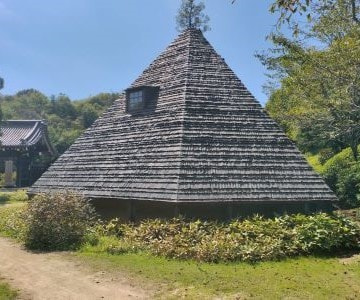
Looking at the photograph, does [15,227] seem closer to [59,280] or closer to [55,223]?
[55,223]

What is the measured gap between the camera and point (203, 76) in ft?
54.0

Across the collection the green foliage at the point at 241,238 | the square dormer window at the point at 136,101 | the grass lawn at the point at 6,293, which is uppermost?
the square dormer window at the point at 136,101

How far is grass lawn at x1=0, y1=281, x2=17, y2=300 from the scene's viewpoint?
26.4ft

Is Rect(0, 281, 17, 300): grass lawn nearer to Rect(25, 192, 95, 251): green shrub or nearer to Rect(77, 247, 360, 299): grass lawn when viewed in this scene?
Rect(77, 247, 360, 299): grass lawn

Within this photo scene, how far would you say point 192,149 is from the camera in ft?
46.0

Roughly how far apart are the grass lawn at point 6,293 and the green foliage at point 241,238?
3.30 meters

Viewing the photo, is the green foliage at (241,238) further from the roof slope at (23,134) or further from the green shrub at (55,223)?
the roof slope at (23,134)

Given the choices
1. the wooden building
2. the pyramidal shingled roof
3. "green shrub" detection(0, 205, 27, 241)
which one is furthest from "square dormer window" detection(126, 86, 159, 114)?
the wooden building

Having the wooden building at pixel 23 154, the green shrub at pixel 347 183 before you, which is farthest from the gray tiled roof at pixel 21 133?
the green shrub at pixel 347 183

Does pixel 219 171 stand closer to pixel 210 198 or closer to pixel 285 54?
pixel 210 198

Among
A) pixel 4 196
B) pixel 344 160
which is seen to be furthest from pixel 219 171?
pixel 4 196

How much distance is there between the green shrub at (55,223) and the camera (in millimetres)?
12672

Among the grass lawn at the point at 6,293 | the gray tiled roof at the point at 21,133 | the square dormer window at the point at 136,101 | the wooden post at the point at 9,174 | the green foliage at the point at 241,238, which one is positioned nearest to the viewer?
the grass lawn at the point at 6,293

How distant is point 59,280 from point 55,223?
12.4 ft
